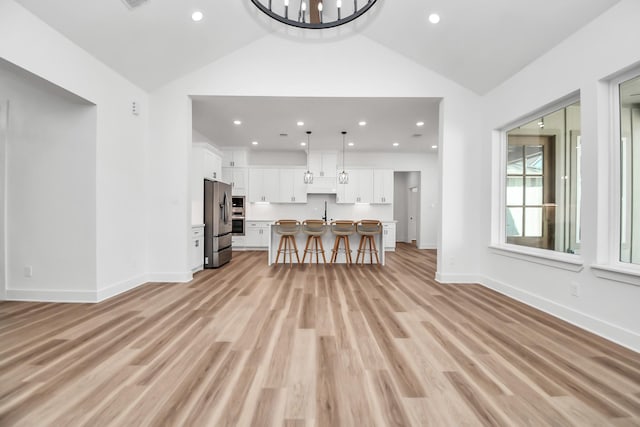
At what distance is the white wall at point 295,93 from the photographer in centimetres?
418

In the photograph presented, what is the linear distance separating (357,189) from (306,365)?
6607mm

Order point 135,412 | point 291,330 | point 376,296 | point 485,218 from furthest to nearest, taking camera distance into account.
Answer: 1. point 485,218
2. point 376,296
3. point 291,330
4. point 135,412

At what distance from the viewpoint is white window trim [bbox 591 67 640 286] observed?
248 centimetres

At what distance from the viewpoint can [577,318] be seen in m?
2.63

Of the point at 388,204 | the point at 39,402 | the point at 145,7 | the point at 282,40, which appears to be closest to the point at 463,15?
the point at 282,40

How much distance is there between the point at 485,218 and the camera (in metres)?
4.11

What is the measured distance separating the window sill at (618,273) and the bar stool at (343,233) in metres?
3.45

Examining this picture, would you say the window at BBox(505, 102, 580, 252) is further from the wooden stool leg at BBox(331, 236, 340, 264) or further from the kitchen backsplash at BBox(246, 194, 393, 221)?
the kitchen backsplash at BBox(246, 194, 393, 221)

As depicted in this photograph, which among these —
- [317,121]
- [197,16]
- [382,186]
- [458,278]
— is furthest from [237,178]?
[458,278]

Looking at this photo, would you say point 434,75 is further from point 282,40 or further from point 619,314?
point 619,314

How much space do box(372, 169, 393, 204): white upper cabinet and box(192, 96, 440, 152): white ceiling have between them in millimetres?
761

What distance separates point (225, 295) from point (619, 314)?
3800mm

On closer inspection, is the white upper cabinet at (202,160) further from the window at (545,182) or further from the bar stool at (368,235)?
the window at (545,182)

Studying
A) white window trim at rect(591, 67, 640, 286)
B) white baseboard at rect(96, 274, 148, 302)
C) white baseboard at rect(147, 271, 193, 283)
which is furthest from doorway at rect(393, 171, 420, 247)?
white baseboard at rect(96, 274, 148, 302)
